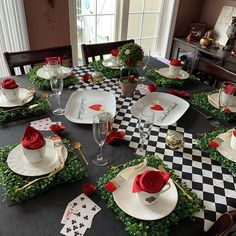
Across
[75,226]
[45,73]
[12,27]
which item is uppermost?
[12,27]

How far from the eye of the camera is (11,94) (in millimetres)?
1161

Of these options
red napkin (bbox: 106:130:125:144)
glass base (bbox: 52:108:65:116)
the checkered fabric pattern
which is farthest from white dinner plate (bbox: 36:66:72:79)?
red napkin (bbox: 106:130:125:144)

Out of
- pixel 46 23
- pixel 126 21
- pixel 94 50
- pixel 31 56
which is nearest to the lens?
pixel 31 56

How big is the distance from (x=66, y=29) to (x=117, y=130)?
1.72 m

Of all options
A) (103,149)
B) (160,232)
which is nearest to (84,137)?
(103,149)

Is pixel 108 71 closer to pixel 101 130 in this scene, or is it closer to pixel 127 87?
pixel 127 87

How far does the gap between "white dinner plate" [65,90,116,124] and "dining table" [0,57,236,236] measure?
0.03 m

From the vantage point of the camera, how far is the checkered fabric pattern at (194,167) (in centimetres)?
77

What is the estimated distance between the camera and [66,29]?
239cm

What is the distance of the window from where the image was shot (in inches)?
99.0

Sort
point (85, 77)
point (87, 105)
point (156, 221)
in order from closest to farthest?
1. point (156, 221)
2. point (87, 105)
3. point (85, 77)

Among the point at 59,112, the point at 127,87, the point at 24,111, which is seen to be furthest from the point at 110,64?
the point at 24,111

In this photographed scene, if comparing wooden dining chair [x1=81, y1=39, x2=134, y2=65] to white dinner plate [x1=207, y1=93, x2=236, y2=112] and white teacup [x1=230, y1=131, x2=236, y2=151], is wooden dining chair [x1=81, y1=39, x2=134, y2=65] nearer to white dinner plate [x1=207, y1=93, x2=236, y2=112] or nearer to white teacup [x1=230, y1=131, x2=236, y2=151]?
white dinner plate [x1=207, y1=93, x2=236, y2=112]

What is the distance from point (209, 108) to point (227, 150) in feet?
1.17
